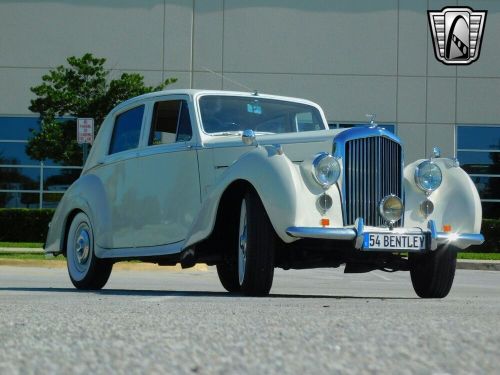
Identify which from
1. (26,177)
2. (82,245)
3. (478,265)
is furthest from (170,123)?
(26,177)

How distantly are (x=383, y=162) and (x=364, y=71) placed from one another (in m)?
22.0

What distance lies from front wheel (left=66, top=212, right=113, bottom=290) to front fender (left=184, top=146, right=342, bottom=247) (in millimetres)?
2311

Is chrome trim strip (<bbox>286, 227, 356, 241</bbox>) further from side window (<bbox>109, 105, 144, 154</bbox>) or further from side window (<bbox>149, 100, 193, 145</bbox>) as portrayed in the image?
side window (<bbox>109, 105, 144, 154</bbox>)

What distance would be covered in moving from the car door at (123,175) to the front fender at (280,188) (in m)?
1.82

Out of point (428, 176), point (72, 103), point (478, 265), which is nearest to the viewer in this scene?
point (428, 176)

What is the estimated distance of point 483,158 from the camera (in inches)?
1183

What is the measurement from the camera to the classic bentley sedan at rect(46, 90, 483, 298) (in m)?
7.79

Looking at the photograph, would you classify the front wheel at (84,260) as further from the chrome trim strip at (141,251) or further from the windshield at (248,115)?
the windshield at (248,115)

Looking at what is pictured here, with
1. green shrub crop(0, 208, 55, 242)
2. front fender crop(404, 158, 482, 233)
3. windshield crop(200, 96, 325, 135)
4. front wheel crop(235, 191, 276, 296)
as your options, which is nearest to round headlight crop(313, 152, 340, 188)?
front wheel crop(235, 191, 276, 296)

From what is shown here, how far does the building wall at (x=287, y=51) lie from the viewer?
2978cm

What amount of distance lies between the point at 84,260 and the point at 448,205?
364 centimetres

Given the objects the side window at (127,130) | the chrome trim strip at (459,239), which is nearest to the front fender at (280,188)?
the chrome trim strip at (459,239)

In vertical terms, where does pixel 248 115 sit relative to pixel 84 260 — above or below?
above

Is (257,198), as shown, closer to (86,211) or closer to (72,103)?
(86,211)
